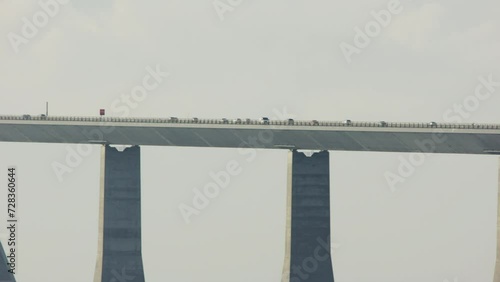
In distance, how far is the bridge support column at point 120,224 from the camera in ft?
646

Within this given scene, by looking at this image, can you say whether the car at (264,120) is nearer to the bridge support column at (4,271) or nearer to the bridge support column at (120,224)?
the bridge support column at (120,224)

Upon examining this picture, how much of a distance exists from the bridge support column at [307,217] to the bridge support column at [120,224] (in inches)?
681

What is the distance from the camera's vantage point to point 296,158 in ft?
624

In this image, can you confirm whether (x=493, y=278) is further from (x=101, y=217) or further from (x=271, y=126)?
(x=101, y=217)

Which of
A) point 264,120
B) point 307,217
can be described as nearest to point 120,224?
point 264,120

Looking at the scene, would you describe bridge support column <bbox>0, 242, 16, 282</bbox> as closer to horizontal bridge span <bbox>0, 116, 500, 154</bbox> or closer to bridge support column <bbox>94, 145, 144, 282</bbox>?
bridge support column <bbox>94, 145, 144, 282</bbox>

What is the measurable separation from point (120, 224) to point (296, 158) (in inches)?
779

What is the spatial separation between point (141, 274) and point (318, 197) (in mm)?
20562

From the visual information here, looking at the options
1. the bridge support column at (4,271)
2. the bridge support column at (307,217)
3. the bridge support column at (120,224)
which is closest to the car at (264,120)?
the bridge support column at (307,217)

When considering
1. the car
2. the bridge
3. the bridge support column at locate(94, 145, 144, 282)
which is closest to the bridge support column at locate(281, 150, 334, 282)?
the bridge

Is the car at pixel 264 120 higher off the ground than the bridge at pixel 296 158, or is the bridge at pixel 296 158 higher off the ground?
the car at pixel 264 120

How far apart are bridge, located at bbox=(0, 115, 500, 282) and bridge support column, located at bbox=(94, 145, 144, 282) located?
0.10 m

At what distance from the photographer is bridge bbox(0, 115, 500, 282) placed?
18350 centimetres

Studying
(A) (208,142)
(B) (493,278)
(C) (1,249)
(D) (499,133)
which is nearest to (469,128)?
(D) (499,133)
